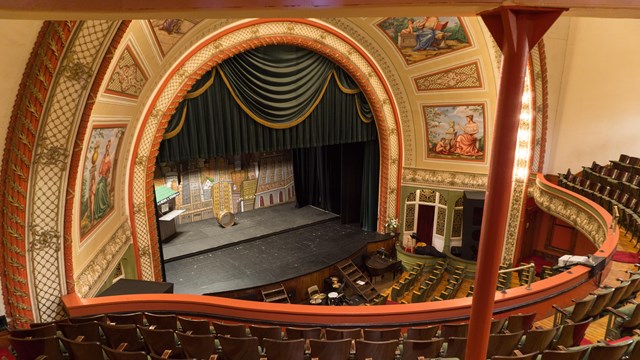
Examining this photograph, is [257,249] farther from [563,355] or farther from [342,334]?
[563,355]

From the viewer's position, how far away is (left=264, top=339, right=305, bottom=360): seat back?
11.6 ft

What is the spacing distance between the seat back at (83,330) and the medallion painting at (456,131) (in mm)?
9556

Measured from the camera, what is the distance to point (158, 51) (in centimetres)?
646

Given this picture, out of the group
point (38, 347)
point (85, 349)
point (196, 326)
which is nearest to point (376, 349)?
point (196, 326)

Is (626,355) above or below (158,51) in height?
below

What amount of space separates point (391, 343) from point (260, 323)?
191 centimetres

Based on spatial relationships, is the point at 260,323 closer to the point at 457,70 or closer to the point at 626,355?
the point at 626,355

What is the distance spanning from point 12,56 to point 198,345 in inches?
128

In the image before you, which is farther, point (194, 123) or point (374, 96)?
point (374, 96)

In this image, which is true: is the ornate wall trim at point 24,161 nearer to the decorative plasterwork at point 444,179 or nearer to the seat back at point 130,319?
the seat back at point 130,319

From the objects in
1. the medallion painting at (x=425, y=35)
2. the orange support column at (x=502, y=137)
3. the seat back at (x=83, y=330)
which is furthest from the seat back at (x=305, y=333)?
the medallion painting at (x=425, y=35)

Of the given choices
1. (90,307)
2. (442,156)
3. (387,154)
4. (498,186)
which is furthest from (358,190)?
(498,186)

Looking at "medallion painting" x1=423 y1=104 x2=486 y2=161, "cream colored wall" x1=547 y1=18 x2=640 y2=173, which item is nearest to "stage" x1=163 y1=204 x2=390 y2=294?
"medallion painting" x1=423 y1=104 x2=486 y2=161

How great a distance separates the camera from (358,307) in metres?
4.57
